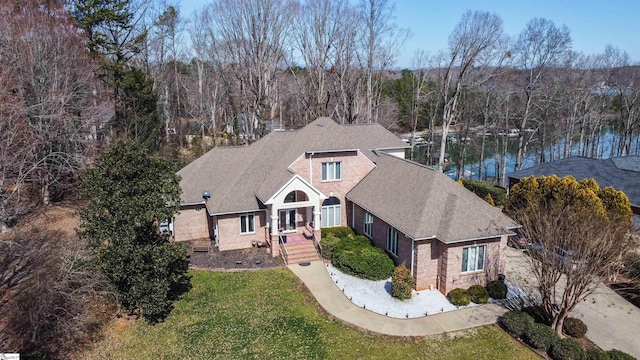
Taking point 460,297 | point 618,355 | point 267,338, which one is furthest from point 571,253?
point 267,338

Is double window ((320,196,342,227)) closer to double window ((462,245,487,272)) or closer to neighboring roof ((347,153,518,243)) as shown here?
neighboring roof ((347,153,518,243))

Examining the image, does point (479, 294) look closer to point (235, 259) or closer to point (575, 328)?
point (575, 328)

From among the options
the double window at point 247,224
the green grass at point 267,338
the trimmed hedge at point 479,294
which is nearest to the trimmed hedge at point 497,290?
the trimmed hedge at point 479,294

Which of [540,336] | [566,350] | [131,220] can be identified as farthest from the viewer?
[131,220]

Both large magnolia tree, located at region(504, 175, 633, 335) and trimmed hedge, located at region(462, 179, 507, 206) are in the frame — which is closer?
large magnolia tree, located at region(504, 175, 633, 335)

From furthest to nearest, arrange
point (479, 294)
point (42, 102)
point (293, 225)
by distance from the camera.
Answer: point (293, 225)
point (42, 102)
point (479, 294)

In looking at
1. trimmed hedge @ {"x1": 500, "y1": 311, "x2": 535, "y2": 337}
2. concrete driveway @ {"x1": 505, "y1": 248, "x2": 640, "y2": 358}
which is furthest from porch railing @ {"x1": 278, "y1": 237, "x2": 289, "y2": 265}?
concrete driveway @ {"x1": 505, "y1": 248, "x2": 640, "y2": 358}

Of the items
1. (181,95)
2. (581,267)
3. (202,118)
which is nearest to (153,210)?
(581,267)
